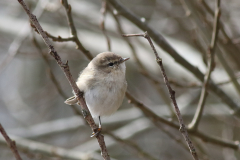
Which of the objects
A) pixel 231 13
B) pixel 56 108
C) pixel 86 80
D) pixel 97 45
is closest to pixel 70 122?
pixel 97 45

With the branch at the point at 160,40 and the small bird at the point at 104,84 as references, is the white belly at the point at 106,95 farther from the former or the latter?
the branch at the point at 160,40

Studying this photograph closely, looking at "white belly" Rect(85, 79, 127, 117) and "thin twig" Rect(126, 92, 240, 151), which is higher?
"white belly" Rect(85, 79, 127, 117)

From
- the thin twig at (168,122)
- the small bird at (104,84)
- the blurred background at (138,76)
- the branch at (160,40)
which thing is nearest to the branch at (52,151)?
the blurred background at (138,76)

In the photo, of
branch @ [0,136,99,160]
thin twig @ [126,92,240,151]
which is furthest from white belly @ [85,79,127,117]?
branch @ [0,136,99,160]

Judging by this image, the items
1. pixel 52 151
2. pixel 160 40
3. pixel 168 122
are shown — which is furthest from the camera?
pixel 52 151

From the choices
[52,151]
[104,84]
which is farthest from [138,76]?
[104,84]

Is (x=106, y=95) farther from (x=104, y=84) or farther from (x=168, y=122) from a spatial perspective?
(x=168, y=122)

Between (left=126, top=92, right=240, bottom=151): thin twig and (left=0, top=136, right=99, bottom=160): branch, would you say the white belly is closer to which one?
(left=126, top=92, right=240, bottom=151): thin twig
